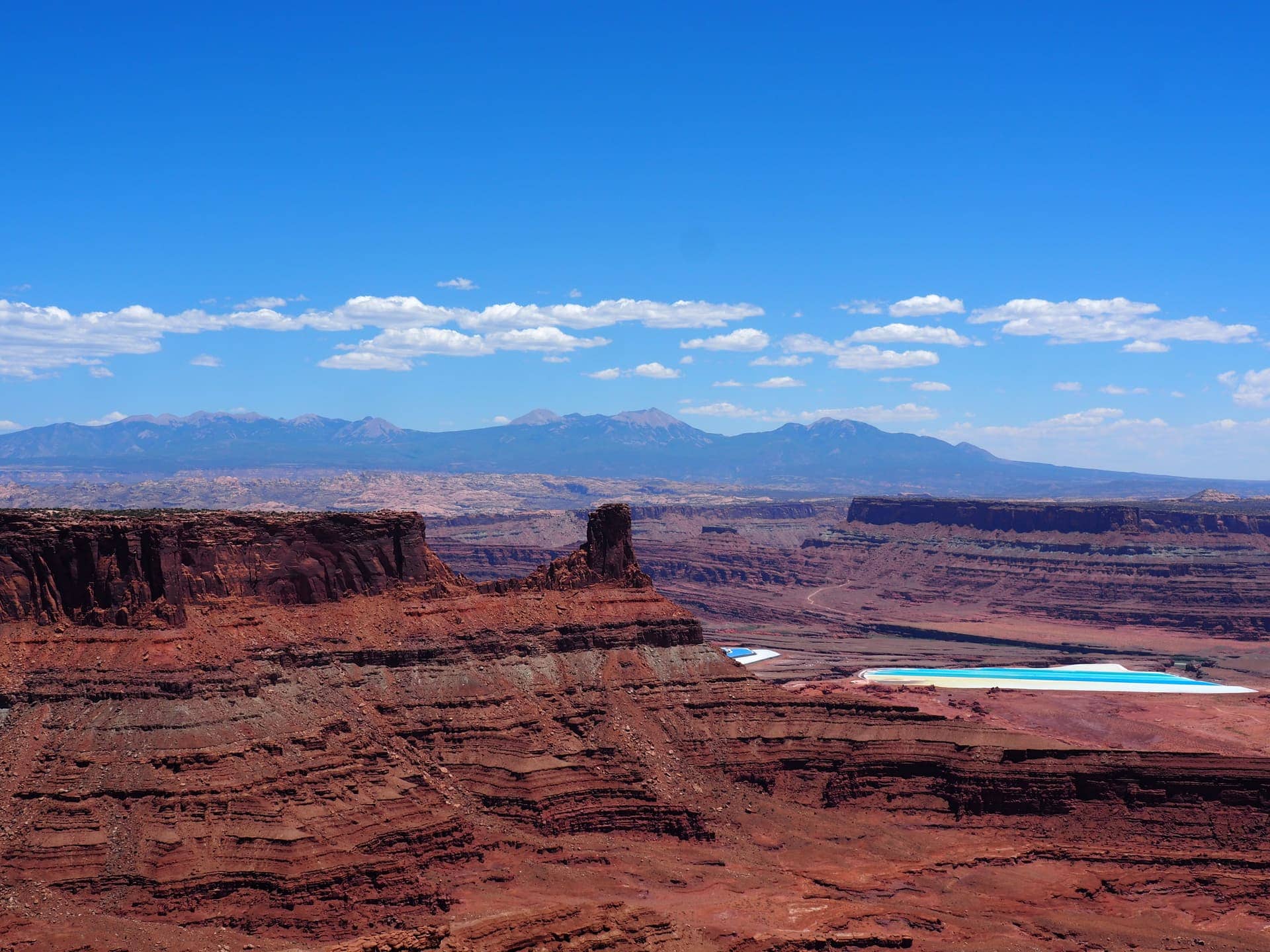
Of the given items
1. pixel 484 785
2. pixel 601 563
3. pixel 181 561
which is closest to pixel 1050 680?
pixel 601 563

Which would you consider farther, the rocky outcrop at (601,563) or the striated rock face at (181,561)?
the rocky outcrop at (601,563)

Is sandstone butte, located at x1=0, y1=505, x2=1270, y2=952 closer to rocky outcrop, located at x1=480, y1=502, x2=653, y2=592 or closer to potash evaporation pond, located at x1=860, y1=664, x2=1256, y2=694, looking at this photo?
rocky outcrop, located at x1=480, y1=502, x2=653, y2=592

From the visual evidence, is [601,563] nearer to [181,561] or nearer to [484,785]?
[484,785]

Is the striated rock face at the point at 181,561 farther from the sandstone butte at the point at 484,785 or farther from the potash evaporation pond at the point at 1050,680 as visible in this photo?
the potash evaporation pond at the point at 1050,680

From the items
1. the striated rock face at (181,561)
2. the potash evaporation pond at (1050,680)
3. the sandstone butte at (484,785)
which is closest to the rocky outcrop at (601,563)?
the sandstone butte at (484,785)

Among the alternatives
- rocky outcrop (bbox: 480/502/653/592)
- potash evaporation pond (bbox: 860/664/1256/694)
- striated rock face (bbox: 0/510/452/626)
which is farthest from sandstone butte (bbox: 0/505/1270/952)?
potash evaporation pond (bbox: 860/664/1256/694)
